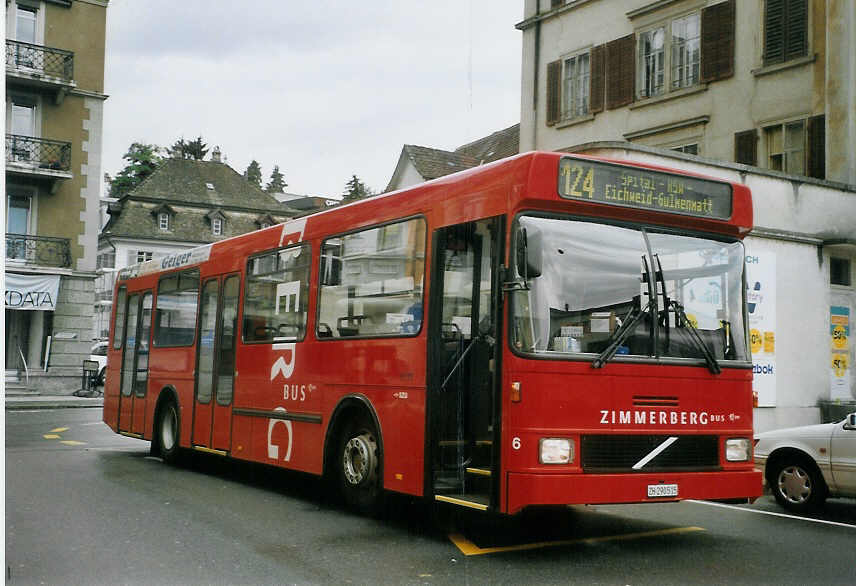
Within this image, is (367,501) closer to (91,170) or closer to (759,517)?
(759,517)

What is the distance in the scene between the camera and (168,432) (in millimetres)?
14594

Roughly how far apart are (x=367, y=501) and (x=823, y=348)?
1176 centimetres

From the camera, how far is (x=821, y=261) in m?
18.3

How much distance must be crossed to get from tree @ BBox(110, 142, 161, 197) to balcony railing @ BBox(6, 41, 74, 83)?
30.4m

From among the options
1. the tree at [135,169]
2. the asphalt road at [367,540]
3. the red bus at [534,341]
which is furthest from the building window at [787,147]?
the tree at [135,169]

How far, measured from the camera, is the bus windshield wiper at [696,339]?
8150mm

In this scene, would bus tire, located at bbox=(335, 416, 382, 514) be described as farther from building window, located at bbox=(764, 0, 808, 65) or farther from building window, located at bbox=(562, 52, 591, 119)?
building window, located at bbox=(562, 52, 591, 119)

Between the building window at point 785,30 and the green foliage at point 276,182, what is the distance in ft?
356

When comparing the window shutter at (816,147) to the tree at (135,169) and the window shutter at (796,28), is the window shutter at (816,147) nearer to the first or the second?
the window shutter at (796,28)

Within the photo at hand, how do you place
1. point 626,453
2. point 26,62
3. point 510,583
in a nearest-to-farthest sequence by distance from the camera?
1. point 510,583
2. point 626,453
3. point 26,62

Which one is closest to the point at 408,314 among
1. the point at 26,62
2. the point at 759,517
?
the point at 759,517

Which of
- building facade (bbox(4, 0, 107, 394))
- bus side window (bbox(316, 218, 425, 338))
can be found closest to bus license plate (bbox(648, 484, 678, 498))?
bus side window (bbox(316, 218, 425, 338))

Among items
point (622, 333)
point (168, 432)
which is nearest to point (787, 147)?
point (168, 432)

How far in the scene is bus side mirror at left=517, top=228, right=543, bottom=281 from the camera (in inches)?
295
